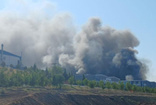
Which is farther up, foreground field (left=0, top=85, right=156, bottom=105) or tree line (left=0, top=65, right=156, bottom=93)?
tree line (left=0, top=65, right=156, bottom=93)

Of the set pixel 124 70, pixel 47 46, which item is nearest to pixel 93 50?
pixel 124 70

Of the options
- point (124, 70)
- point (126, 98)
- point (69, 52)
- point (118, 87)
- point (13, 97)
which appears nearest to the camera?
point (13, 97)

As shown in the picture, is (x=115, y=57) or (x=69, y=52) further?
(x=69, y=52)

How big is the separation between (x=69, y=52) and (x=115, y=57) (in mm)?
28917

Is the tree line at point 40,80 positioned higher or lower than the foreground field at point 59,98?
higher

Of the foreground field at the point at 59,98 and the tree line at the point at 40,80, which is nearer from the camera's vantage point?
the foreground field at the point at 59,98

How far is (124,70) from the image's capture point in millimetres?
130000

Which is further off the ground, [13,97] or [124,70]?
[124,70]

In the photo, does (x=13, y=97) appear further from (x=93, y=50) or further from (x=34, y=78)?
(x=93, y=50)

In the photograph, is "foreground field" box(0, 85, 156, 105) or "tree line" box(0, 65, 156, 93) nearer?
"foreground field" box(0, 85, 156, 105)

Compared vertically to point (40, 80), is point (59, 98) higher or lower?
lower

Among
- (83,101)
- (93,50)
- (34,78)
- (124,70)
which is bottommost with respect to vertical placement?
(83,101)

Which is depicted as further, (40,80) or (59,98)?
(40,80)

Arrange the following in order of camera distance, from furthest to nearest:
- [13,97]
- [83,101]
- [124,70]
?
[124,70] → [83,101] → [13,97]
